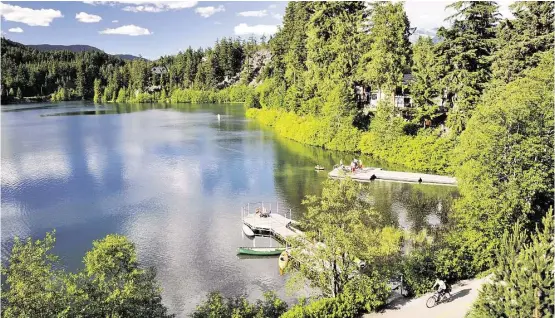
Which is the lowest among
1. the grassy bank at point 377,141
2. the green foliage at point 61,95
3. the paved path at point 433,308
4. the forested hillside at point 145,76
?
the paved path at point 433,308

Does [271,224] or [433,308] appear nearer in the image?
[433,308]

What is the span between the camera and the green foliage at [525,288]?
12891 mm

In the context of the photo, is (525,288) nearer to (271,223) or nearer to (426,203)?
(271,223)

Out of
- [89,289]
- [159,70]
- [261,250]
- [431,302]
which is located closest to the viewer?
[89,289]

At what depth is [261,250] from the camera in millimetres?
28766

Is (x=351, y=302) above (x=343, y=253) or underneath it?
underneath

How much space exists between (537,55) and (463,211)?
26.7 meters

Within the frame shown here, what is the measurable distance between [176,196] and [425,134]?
2945 cm

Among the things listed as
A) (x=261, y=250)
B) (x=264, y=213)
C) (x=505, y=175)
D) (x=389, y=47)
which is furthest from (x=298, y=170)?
(x=505, y=175)

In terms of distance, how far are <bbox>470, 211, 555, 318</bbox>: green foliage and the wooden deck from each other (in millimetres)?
17165

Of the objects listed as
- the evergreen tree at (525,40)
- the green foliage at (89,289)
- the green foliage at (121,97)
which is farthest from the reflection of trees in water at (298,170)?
the green foliage at (121,97)

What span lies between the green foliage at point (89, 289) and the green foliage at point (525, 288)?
11.9m

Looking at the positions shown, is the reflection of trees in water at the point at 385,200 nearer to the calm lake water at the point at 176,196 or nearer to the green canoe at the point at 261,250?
the calm lake water at the point at 176,196

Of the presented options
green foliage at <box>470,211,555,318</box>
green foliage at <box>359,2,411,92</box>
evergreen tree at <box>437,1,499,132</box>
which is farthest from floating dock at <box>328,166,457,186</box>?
green foliage at <box>470,211,555,318</box>
